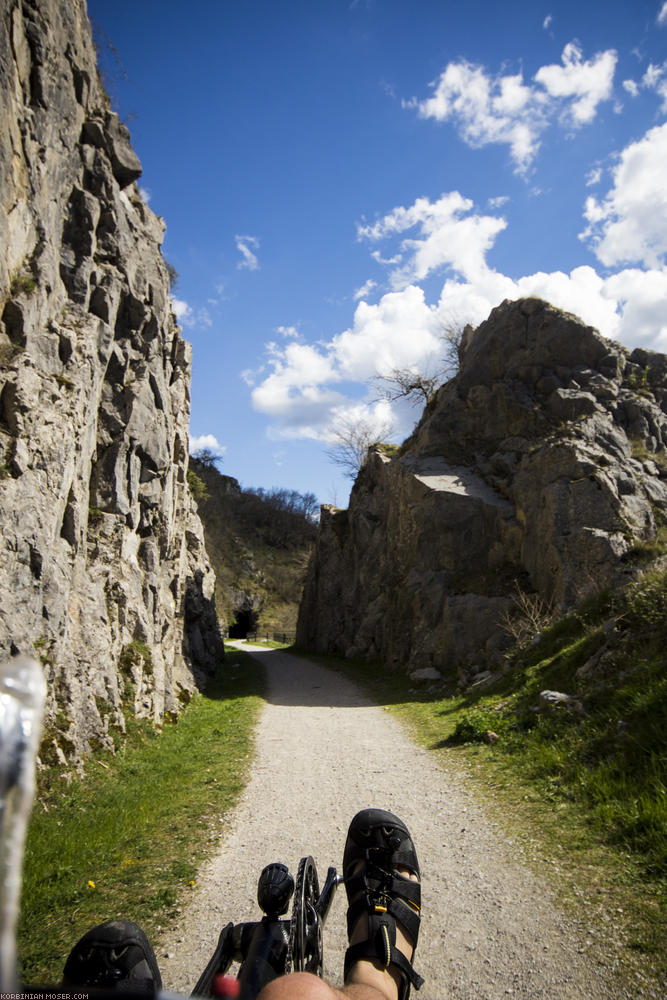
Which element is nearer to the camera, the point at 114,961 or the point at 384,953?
the point at 114,961

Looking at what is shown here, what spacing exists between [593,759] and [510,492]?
1422 centimetres

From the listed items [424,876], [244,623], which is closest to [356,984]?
[424,876]

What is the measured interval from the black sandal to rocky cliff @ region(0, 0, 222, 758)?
4.86 meters

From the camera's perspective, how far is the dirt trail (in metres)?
3.39

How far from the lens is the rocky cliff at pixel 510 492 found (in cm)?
1611

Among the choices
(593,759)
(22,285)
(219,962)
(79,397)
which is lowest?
(219,962)

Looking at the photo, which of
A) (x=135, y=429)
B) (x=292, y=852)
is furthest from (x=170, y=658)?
(x=292, y=852)

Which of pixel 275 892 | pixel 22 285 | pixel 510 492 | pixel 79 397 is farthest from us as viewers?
pixel 510 492

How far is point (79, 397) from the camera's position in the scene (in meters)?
9.73

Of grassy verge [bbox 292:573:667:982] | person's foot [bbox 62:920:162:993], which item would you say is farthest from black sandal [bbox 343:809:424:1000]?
grassy verge [bbox 292:573:667:982]

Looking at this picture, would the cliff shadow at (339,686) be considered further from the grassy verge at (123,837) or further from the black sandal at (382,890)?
the black sandal at (382,890)

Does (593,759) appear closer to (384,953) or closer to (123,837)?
(384,953)

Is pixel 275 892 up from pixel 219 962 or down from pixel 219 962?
up

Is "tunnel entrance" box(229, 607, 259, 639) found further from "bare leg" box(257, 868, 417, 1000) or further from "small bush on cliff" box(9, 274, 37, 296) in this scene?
"bare leg" box(257, 868, 417, 1000)
